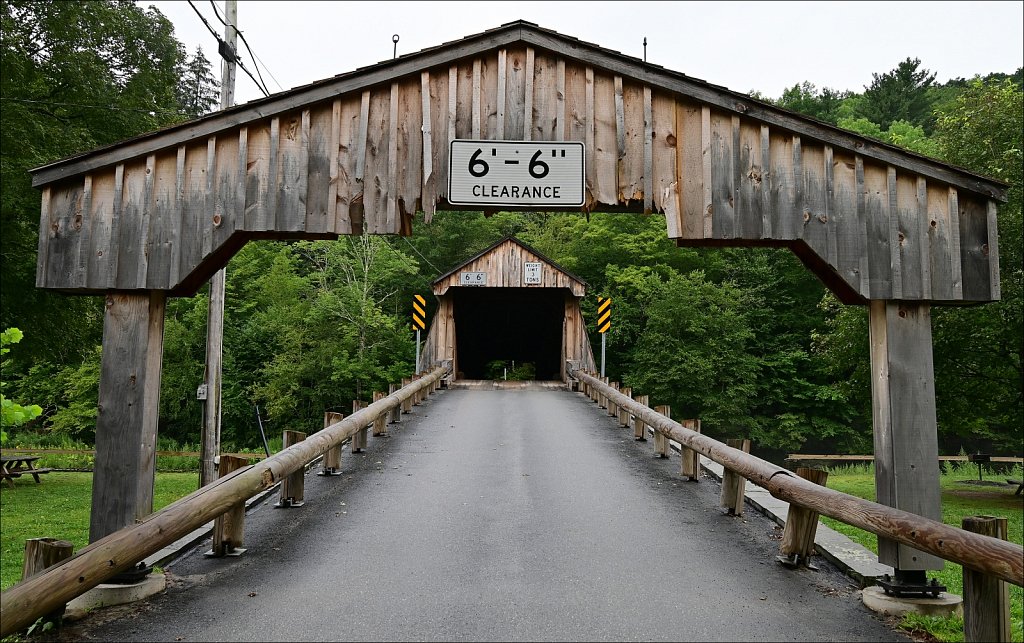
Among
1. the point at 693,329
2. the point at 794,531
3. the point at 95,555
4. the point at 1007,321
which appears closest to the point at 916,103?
the point at 693,329

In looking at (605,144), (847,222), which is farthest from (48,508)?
(847,222)

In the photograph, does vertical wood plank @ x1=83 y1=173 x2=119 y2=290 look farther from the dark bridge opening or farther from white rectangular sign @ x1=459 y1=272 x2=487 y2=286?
the dark bridge opening

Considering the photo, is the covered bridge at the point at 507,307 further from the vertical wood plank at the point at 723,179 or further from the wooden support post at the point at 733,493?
the vertical wood plank at the point at 723,179

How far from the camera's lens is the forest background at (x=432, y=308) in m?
12.9

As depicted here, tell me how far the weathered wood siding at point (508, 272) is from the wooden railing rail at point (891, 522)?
14.8 m

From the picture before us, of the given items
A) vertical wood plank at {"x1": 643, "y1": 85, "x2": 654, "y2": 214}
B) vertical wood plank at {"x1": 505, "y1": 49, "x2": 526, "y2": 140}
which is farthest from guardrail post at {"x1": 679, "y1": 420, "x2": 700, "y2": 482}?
vertical wood plank at {"x1": 505, "y1": 49, "x2": 526, "y2": 140}

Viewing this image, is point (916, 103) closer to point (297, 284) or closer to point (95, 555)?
point (297, 284)

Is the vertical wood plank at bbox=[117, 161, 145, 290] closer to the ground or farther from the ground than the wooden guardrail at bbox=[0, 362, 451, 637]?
farther from the ground

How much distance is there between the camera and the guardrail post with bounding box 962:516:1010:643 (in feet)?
12.1

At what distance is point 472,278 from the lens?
21.8 meters

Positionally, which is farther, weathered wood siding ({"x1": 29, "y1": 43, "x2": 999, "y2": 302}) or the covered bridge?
the covered bridge

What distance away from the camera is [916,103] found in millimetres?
43438

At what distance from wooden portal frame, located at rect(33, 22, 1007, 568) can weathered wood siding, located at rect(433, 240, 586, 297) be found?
16.4 meters

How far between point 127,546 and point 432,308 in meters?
38.3
